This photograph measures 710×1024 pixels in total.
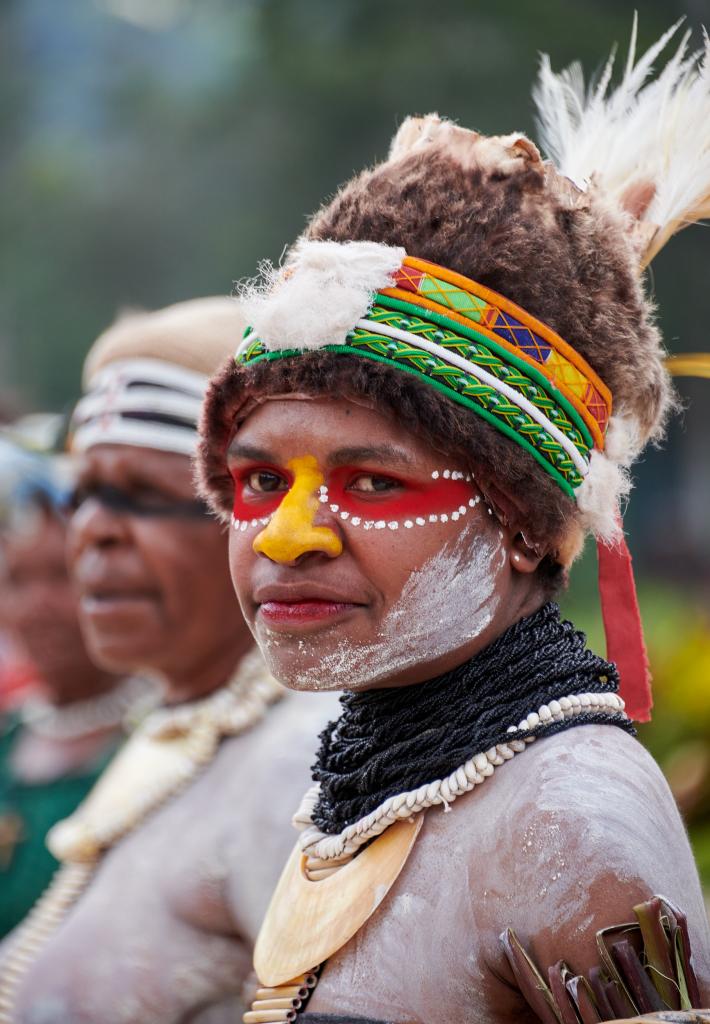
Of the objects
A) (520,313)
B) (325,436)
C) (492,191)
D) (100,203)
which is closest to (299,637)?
(325,436)

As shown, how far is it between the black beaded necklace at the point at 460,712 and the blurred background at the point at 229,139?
7.24 metres

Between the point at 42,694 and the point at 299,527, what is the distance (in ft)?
10.7

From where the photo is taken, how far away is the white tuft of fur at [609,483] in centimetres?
221

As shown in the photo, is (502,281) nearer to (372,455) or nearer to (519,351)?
(519,351)

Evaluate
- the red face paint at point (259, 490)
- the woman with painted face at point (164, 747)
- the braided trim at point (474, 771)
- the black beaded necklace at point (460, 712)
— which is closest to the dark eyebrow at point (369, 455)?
the red face paint at point (259, 490)

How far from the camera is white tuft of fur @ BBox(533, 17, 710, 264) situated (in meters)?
2.32

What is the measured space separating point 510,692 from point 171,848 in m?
1.47

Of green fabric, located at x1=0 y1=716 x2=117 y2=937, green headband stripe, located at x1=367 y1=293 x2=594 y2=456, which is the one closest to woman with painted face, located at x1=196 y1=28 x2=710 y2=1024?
green headband stripe, located at x1=367 y1=293 x2=594 y2=456

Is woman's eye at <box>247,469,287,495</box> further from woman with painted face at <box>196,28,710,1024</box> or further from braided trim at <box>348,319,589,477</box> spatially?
braided trim at <box>348,319,589,477</box>

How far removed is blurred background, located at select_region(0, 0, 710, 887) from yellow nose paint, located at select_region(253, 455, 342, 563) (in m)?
7.40

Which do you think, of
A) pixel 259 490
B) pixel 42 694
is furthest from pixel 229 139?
pixel 259 490

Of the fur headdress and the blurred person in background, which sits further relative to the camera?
the blurred person in background

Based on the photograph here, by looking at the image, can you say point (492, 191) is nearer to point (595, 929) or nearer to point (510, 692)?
point (510, 692)

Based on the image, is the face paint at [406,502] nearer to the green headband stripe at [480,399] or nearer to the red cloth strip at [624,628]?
the green headband stripe at [480,399]
